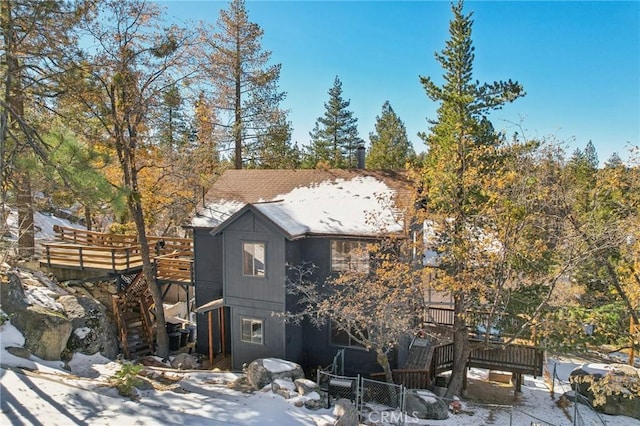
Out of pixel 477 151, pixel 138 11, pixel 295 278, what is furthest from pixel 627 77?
pixel 138 11

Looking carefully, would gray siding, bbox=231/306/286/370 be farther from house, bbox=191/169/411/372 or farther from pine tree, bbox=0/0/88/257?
pine tree, bbox=0/0/88/257

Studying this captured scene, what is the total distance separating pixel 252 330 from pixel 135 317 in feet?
18.9

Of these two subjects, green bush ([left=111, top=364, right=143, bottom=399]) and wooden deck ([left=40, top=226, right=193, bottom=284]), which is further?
wooden deck ([left=40, top=226, right=193, bottom=284])

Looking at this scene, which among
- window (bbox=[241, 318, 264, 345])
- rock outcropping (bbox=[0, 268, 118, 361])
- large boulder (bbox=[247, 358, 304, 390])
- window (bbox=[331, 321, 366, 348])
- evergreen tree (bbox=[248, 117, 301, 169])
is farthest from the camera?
evergreen tree (bbox=[248, 117, 301, 169])

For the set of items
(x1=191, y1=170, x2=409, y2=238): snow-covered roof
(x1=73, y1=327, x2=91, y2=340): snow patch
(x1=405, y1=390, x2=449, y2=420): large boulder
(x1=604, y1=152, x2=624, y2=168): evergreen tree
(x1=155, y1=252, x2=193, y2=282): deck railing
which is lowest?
(x1=405, y1=390, x2=449, y2=420): large boulder

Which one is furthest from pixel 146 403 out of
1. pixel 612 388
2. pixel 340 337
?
pixel 612 388

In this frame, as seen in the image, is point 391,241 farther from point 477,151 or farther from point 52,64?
point 52,64

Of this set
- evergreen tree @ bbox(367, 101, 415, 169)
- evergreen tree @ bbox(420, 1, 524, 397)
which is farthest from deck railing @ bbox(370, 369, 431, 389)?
evergreen tree @ bbox(367, 101, 415, 169)

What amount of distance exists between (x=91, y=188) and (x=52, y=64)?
3.82 metres

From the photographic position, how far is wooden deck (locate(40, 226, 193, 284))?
53.4 ft

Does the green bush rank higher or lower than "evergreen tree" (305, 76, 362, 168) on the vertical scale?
lower

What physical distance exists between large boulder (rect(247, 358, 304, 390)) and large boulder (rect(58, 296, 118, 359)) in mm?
5775

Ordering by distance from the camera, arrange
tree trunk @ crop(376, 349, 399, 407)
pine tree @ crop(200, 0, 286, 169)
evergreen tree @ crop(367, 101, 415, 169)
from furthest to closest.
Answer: evergreen tree @ crop(367, 101, 415, 169)
pine tree @ crop(200, 0, 286, 169)
tree trunk @ crop(376, 349, 399, 407)

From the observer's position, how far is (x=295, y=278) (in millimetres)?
13797
